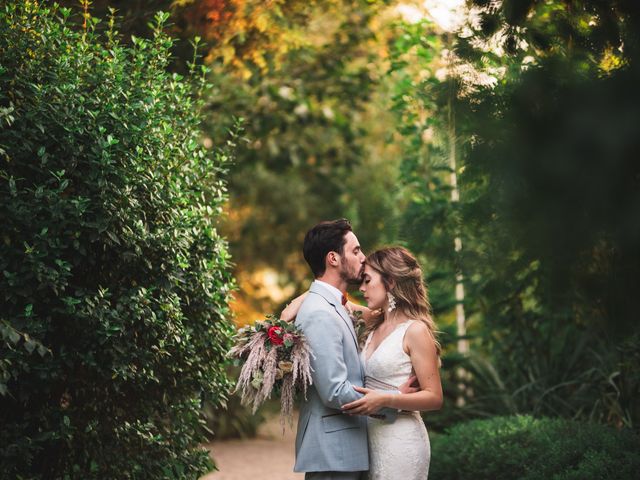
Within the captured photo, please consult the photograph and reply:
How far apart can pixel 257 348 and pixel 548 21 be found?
6.87 feet

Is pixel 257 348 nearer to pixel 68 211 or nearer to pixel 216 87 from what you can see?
pixel 68 211

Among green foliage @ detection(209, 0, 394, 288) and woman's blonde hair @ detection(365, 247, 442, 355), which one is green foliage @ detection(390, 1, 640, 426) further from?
green foliage @ detection(209, 0, 394, 288)

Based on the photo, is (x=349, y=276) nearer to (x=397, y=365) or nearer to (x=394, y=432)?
(x=397, y=365)

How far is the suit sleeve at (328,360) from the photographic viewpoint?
396 cm

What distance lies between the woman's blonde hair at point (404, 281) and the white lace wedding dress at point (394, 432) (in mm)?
108

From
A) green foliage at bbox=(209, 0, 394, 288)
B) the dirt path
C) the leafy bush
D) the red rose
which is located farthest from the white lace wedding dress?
the dirt path

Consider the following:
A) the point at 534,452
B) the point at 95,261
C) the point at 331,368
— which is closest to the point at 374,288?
the point at 331,368

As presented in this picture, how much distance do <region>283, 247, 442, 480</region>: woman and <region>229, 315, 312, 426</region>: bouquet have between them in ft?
1.00

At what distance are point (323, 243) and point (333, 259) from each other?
104 millimetres

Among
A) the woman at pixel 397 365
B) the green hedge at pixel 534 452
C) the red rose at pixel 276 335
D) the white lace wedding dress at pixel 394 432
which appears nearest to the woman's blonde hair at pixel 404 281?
the woman at pixel 397 365

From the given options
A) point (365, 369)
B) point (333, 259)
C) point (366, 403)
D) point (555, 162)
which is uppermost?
point (555, 162)

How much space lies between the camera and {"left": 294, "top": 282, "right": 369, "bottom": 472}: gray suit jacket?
3.99m

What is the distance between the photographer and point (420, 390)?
4285 millimetres

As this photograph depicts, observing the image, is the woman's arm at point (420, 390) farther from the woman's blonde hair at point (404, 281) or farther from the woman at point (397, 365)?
the woman's blonde hair at point (404, 281)
